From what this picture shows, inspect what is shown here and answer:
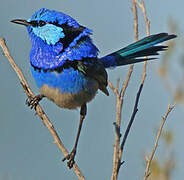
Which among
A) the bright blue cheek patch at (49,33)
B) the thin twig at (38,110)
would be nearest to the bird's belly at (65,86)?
the thin twig at (38,110)

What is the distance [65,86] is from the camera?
3195 millimetres

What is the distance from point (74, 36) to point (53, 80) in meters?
0.45

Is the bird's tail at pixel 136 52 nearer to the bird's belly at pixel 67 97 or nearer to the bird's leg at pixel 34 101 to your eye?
the bird's belly at pixel 67 97

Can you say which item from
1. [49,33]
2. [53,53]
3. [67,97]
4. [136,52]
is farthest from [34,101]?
[136,52]

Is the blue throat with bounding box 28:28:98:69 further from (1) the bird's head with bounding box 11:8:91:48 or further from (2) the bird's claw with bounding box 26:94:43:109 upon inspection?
(2) the bird's claw with bounding box 26:94:43:109

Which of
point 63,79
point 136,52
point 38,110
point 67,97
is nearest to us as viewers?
point 38,110

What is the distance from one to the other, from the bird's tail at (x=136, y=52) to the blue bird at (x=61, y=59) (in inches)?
24.1

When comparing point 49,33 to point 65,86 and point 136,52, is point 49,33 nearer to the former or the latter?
point 65,86

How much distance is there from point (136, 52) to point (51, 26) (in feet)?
3.79

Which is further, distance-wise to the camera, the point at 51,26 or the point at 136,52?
the point at 136,52

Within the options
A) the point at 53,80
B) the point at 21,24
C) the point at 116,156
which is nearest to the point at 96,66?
the point at 53,80

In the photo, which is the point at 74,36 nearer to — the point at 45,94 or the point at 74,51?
the point at 74,51

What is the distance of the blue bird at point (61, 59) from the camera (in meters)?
3.15

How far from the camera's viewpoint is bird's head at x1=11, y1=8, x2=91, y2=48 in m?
3.18
